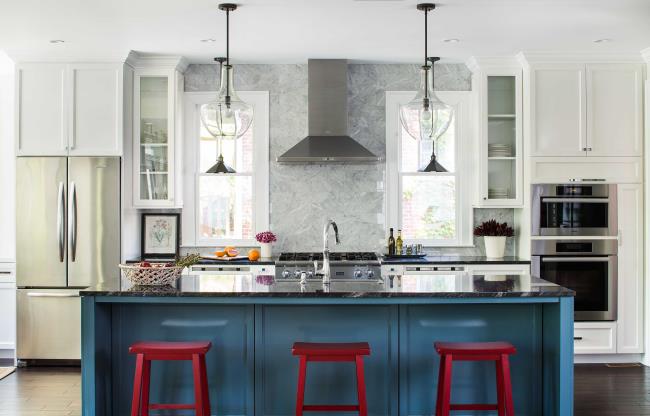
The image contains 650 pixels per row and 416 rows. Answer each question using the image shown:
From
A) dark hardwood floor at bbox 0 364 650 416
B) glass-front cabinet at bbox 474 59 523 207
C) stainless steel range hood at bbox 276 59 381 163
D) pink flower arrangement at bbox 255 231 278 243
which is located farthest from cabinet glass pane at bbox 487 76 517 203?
pink flower arrangement at bbox 255 231 278 243

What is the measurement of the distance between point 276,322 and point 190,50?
292 centimetres

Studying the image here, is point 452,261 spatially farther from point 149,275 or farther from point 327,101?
point 149,275

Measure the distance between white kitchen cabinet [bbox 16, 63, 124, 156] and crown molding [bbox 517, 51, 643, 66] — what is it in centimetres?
359

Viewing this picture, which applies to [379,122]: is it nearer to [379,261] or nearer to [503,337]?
[379,261]

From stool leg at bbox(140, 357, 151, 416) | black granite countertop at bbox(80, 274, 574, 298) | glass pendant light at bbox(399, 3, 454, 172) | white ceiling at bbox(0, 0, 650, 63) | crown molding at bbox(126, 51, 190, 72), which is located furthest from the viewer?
crown molding at bbox(126, 51, 190, 72)

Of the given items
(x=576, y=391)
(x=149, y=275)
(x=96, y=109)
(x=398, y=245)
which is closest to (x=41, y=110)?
(x=96, y=109)

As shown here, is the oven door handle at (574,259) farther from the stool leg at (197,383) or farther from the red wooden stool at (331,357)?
the stool leg at (197,383)

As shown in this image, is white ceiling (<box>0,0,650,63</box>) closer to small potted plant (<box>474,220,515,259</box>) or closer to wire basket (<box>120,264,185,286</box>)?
small potted plant (<box>474,220,515,259</box>)

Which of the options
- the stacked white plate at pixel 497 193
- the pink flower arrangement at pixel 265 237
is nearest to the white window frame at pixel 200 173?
the pink flower arrangement at pixel 265 237

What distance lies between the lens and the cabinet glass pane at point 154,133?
6.00 m

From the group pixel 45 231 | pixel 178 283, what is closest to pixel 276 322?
pixel 178 283

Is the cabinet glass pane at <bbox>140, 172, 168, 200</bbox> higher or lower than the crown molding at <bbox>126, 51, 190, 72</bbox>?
lower

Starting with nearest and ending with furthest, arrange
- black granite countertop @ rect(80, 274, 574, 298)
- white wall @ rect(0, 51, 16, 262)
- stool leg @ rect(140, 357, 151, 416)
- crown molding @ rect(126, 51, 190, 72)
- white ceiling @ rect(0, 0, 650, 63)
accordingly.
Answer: black granite countertop @ rect(80, 274, 574, 298) < stool leg @ rect(140, 357, 151, 416) < white ceiling @ rect(0, 0, 650, 63) < crown molding @ rect(126, 51, 190, 72) < white wall @ rect(0, 51, 16, 262)

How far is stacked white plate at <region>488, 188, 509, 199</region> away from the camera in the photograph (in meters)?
6.05
